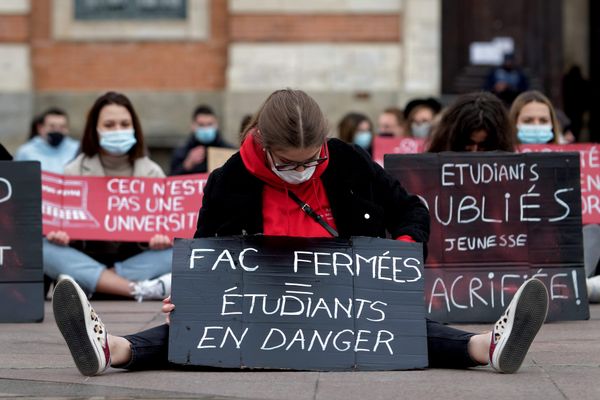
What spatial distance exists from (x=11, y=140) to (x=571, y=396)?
12.6 metres

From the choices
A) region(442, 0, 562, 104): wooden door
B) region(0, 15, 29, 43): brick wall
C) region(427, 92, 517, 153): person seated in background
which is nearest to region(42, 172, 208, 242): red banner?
region(427, 92, 517, 153): person seated in background

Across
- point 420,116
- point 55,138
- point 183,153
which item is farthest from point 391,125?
point 55,138

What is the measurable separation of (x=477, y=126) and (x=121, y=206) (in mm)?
2940

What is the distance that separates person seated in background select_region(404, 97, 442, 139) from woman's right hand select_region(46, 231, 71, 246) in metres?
4.00

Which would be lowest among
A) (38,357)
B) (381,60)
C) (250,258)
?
(38,357)

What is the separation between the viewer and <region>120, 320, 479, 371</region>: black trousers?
6340mm

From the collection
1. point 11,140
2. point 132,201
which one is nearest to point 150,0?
point 11,140

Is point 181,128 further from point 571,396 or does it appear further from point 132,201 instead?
point 571,396

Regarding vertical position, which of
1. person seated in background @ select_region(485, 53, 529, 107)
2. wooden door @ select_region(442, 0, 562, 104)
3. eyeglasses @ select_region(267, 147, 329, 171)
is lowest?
eyeglasses @ select_region(267, 147, 329, 171)

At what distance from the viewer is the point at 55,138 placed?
44.6 feet

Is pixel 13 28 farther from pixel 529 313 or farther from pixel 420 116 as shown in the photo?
pixel 529 313

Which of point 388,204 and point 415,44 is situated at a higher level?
point 415,44

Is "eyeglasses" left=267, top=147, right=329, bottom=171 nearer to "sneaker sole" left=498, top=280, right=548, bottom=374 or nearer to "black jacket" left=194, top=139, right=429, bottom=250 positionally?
"black jacket" left=194, top=139, right=429, bottom=250

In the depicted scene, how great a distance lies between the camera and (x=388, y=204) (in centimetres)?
668
